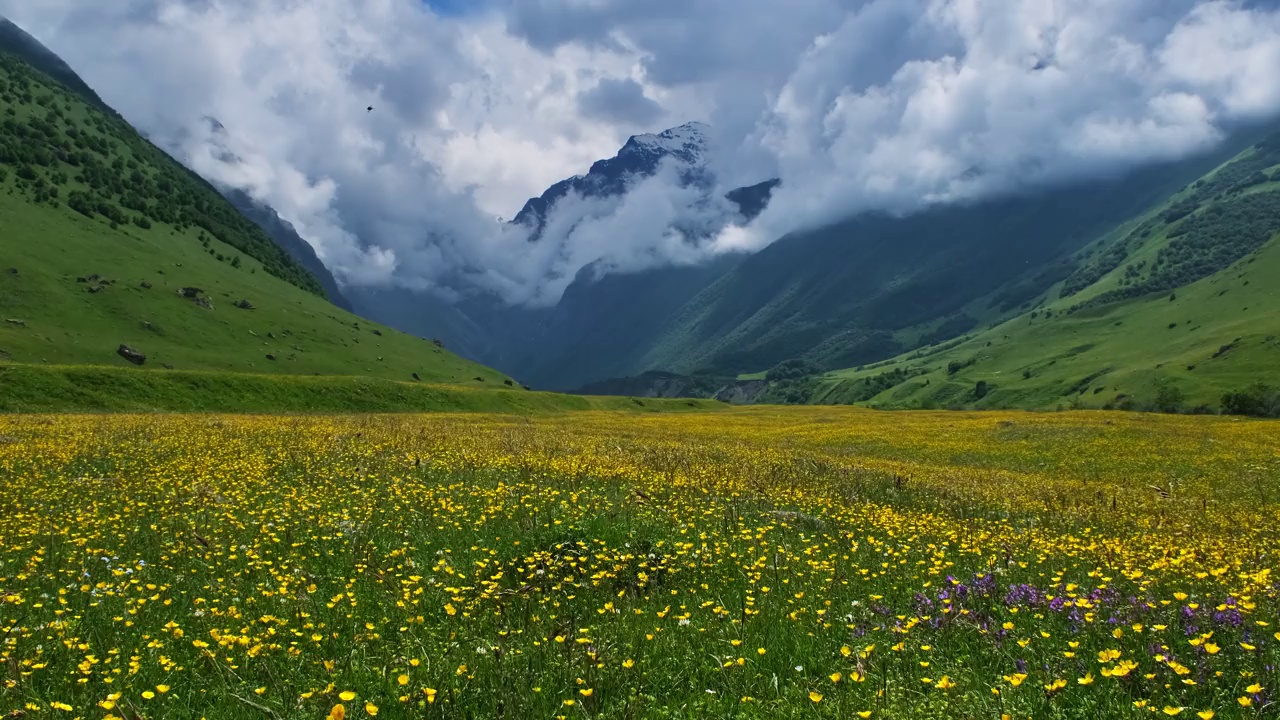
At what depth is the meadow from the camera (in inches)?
221

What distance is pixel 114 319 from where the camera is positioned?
100125 millimetres

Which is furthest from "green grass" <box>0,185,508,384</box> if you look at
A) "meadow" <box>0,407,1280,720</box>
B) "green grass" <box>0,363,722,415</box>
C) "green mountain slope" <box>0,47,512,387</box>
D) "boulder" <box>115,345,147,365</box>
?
"meadow" <box>0,407,1280,720</box>

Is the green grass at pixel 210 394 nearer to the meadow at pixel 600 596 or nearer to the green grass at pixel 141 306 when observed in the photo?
the green grass at pixel 141 306

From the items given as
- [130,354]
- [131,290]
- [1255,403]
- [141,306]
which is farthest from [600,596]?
[1255,403]

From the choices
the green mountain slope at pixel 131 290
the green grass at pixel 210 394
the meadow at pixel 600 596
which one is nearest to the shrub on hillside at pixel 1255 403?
the green grass at pixel 210 394

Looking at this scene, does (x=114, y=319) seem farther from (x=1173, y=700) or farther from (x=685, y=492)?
(x=1173, y=700)

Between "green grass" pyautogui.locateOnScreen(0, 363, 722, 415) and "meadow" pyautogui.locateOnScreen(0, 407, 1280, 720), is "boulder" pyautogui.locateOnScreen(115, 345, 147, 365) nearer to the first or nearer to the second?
"green grass" pyautogui.locateOnScreen(0, 363, 722, 415)

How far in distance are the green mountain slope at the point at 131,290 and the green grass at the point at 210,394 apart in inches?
1291

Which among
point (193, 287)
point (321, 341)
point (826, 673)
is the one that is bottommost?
point (826, 673)

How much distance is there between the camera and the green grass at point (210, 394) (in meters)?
48.0

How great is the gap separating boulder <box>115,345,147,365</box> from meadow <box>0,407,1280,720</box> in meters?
88.3

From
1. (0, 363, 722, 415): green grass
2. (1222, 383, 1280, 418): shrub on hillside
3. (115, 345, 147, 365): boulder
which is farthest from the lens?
(1222, 383, 1280, 418): shrub on hillside

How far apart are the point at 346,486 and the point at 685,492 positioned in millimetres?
8063

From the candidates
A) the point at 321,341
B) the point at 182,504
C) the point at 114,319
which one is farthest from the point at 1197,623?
the point at 321,341
